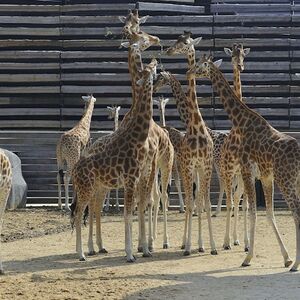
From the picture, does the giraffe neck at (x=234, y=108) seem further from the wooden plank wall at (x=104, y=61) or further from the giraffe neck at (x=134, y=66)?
the wooden plank wall at (x=104, y=61)

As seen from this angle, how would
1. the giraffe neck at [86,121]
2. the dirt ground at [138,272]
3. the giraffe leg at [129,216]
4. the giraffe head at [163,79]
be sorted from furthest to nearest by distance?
the giraffe neck at [86,121] < the giraffe head at [163,79] < the giraffe leg at [129,216] < the dirt ground at [138,272]

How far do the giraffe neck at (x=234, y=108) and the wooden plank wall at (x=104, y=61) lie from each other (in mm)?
10765

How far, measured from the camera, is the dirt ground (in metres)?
7.81

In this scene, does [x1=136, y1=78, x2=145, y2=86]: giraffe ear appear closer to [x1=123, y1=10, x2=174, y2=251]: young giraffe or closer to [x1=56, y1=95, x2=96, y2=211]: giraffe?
[x1=123, y1=10, x2=174, y2=251]: young giraffe

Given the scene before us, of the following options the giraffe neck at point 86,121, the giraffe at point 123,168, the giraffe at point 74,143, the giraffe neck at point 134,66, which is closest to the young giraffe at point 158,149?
the giraffe neck at point 134,66

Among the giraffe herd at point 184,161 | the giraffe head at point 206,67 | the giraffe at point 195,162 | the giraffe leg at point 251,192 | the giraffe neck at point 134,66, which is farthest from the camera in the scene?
the giraffe neck at point 134,66

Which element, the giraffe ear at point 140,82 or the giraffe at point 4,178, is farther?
the giraffe ear at point 140,82

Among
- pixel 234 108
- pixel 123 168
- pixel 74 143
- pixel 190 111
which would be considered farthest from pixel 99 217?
pixel 74 143

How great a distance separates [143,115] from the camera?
404 inches

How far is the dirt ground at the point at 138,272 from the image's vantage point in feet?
25.6

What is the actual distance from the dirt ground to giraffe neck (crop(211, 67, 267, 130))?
1851 mm

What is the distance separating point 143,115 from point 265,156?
Answer: 6.12 feet

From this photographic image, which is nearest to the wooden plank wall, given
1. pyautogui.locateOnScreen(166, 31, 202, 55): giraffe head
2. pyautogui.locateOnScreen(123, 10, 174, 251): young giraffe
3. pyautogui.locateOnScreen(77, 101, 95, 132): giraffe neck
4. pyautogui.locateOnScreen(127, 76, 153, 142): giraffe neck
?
pyautogui.locateOnScreen(77, 101, 95, 132): giraffe neck

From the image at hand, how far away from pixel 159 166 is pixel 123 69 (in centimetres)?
1119
